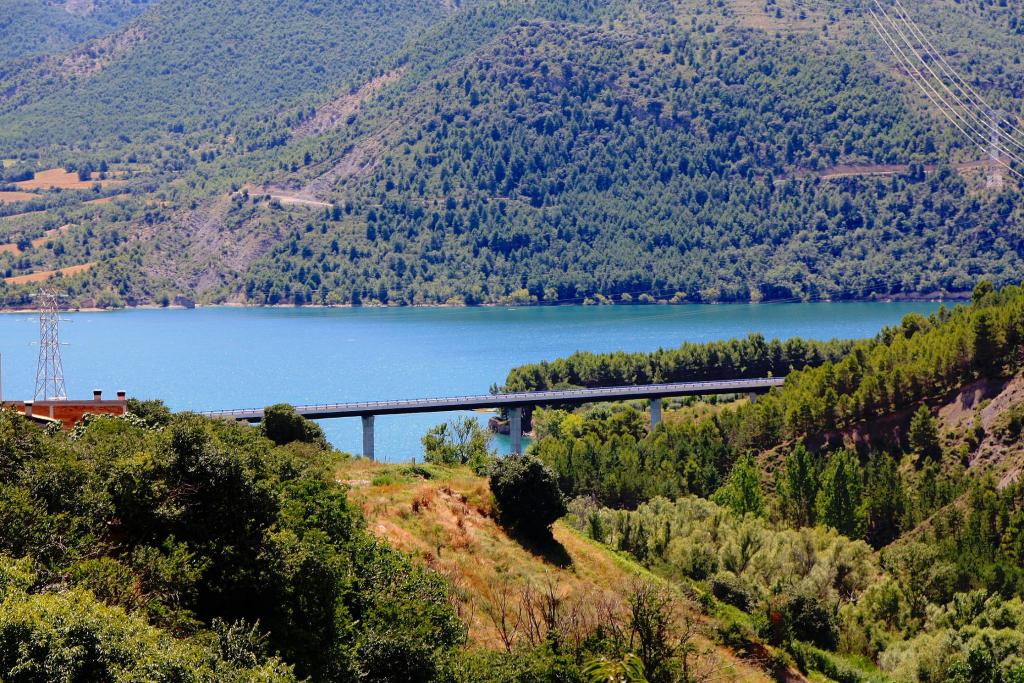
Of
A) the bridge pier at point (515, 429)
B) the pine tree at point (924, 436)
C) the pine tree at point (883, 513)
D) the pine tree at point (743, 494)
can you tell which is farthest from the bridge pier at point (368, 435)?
the pine tree at point (924, 436)

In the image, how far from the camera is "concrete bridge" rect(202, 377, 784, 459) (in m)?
90.9

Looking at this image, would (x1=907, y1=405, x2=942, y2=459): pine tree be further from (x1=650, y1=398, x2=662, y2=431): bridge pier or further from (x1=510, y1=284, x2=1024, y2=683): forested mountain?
(x1=650, y1=398, x2=662, y2=431): bridge pier

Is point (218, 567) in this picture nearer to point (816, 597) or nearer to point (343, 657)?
point (343, 657)

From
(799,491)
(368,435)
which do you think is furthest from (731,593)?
(368,435)

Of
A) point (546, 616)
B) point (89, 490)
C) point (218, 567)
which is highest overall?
point (89, 490)

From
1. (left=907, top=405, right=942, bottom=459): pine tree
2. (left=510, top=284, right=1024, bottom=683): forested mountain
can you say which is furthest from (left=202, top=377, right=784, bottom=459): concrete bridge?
(left=907, top=405, right=942, bottom=459): pine tree

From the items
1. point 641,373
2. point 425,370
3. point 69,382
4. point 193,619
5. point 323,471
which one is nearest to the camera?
point 193,619

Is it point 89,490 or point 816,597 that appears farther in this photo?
point 816,597

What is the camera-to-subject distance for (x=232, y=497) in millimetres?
29031

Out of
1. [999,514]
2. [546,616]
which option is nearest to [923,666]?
[546,616]

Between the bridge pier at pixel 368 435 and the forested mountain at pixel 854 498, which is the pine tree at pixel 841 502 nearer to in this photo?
the forested mountain at pixel 854 498

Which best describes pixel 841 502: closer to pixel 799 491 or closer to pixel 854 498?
pixel 854 498

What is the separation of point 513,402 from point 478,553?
62589 millimetres

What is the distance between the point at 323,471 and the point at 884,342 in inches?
3001
